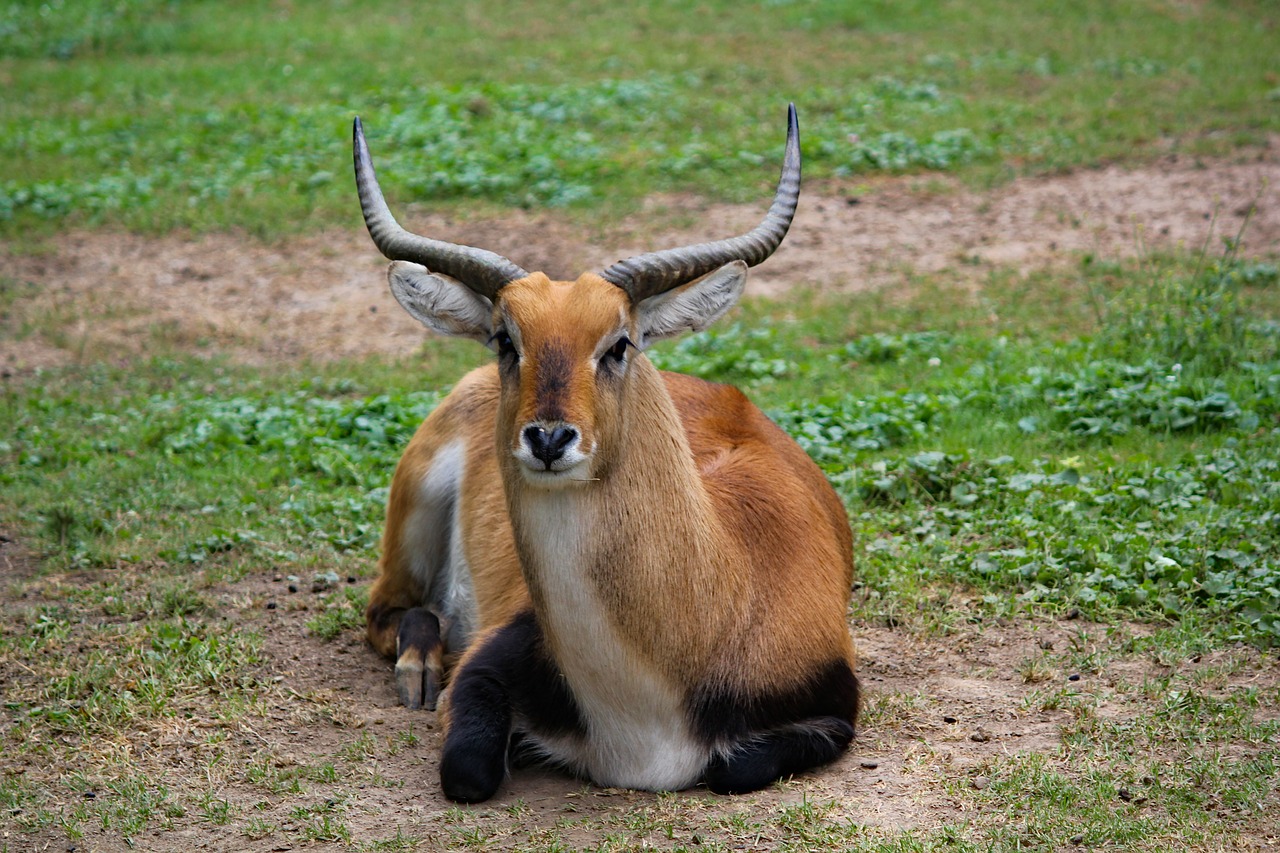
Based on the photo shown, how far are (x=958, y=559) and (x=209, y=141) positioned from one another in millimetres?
10401

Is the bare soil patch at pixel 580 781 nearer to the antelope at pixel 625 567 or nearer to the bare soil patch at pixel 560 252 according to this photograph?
the antelope at pixel 625 567

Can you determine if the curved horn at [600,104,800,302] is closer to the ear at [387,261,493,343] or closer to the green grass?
the ear at [387,261,493,343]

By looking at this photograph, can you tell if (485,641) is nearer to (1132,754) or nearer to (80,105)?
(1132,754)

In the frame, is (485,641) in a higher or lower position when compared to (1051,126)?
lower

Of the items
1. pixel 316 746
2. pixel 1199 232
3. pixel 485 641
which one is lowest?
pixel 316 746

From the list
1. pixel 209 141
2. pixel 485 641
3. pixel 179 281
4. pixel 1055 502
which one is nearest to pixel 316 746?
pixel 485 641

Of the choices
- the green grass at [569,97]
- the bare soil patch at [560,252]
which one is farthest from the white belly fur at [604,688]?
the green grass at [569,97]

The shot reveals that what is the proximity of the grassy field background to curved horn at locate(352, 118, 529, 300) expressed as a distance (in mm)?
1772

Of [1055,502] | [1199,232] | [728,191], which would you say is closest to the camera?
[1055,502]

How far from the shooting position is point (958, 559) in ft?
21.1

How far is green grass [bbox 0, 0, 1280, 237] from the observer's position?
12836 mm

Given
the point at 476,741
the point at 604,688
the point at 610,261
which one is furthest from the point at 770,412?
the point at 476,741

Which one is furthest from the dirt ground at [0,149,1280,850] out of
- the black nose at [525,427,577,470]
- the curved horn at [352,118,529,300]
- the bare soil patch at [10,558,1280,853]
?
the curved horn at [352,118,529,300]

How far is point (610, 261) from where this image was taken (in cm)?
1100
